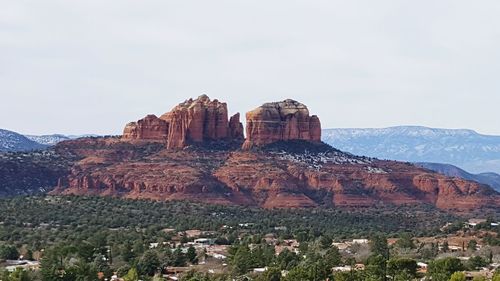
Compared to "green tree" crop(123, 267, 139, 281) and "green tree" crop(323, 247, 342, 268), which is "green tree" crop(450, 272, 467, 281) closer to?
"green tree" crop(323, 247, 342, 268)

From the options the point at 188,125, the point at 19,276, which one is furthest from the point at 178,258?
the point at 188,125

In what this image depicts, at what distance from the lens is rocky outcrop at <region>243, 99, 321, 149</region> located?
6230 inches

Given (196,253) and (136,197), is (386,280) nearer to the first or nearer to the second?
(196,253)

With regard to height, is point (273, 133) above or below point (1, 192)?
above

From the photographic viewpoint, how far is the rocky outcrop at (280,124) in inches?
6230

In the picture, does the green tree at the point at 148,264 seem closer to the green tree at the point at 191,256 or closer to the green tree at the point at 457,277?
the green tree at the point at 191,256

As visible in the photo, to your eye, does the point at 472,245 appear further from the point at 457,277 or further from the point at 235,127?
the point at 235,127

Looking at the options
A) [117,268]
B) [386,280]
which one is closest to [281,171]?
[117,268]

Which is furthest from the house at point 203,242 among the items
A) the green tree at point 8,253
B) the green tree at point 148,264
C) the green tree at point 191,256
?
the green tree at point 148,264

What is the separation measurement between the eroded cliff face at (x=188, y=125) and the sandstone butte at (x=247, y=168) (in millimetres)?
158

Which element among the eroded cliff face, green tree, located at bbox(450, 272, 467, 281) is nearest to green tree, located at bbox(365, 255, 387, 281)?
green tree, located at bbox(450, 272, 467, 281)

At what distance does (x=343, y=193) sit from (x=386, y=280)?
82011mm

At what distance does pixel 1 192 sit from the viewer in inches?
5571

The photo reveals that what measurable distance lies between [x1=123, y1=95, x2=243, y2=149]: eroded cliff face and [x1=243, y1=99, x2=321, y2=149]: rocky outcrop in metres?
4.64
